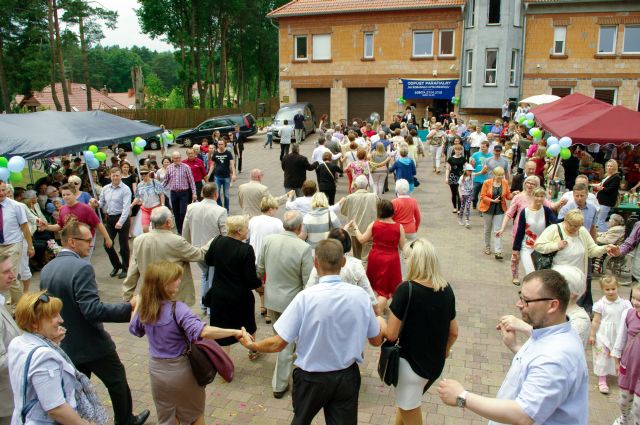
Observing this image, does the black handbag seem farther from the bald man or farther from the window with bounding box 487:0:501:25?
the window with bounding box 487:0:501:25

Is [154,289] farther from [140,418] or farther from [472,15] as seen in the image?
[472,15]

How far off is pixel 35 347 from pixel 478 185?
10176 millimetres

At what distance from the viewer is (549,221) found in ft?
23.4

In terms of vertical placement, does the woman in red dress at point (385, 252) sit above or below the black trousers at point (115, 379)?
above

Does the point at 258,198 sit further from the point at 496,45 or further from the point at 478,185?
the point at 496,45

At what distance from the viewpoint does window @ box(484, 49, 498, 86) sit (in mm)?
27294

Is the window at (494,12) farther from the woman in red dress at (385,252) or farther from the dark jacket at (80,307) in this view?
the dark jacket at (80,307)

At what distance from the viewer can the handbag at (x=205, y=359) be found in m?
3.54

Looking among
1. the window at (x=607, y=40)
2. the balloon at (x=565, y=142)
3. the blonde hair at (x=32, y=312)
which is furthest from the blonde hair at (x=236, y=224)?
the window at (x=607, y=40)

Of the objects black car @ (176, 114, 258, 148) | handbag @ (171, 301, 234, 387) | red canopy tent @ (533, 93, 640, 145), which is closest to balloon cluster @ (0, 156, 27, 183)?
handbag @ (171, 301, 234, 387)

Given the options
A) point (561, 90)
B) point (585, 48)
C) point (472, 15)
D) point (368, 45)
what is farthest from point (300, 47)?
point (585, 48)

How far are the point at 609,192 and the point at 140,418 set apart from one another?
29.6 ft

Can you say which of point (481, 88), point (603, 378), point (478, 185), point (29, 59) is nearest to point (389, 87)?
point (481, 88)

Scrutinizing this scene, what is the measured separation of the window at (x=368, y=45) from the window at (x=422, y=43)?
255 centimetres
